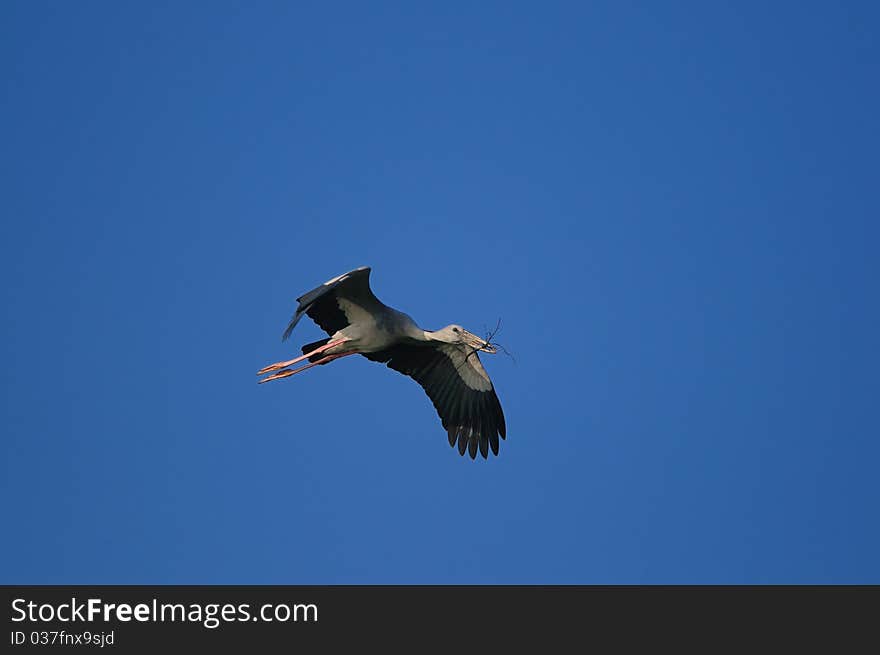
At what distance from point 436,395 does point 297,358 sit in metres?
3.24

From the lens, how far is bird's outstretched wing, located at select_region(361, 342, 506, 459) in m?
24.5

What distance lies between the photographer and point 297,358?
22.9m

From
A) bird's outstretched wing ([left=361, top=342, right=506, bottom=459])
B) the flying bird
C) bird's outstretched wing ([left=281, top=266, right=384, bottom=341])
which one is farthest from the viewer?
bird's outstretched wing ([left=361, top=342, right=506, bottom=459])

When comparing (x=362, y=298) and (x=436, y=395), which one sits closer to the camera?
(x=362, y=298)

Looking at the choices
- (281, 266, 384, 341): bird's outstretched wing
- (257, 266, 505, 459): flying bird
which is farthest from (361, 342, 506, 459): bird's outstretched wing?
(281, 266, 384, 341): bird's outstretched wing

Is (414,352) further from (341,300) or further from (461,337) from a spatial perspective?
(341,300)

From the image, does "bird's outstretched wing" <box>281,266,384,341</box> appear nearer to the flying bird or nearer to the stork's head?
the flying bird

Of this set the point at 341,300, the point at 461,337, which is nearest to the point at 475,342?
the point at 461,337

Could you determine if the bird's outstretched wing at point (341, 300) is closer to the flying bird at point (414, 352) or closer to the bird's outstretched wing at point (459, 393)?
the flying bird at point (414, 352)

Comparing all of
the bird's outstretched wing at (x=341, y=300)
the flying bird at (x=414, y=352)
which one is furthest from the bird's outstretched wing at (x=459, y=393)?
the bird's outstretched wing at (x=341, y=300)
